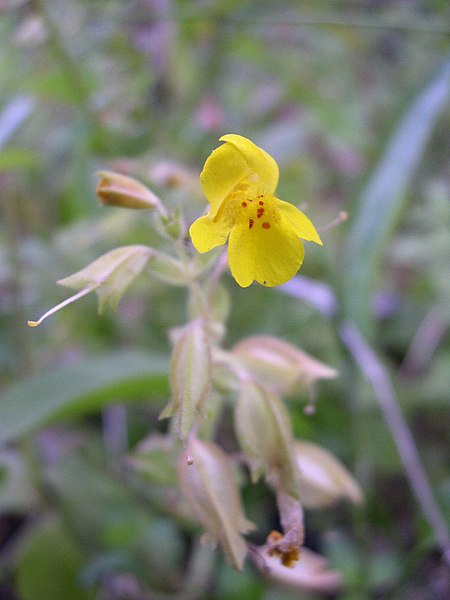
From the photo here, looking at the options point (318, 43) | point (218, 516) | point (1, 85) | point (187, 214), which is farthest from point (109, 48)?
point (218, 516)

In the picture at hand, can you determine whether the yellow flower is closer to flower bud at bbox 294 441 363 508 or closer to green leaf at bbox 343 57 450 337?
flower bud at bbox 294 441 363 508

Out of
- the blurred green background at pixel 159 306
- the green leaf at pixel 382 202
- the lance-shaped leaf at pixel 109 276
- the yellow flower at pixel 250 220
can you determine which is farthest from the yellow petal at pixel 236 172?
the green leaf at pixel 382 202

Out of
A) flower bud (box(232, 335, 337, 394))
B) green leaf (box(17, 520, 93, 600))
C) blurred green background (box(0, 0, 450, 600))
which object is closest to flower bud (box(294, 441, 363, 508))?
flower bud (box(232, 335, 337, 394))

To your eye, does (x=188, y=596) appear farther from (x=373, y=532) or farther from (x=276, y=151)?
(x=276, y=151)


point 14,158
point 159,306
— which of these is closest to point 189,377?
point 14,158

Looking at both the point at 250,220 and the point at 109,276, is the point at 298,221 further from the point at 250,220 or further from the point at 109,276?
the point at 109,276
